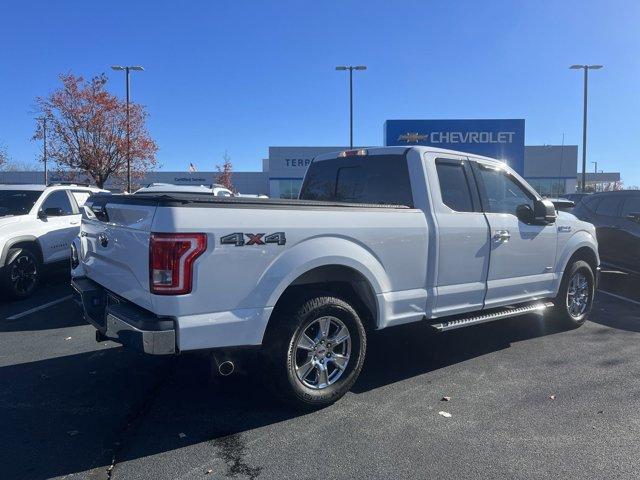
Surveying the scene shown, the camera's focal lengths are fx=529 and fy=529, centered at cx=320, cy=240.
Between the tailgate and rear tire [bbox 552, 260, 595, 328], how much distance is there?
495cm

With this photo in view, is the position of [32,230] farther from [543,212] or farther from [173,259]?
[543,212]

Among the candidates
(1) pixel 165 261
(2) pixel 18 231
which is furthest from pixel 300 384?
(2) pixel 18 231

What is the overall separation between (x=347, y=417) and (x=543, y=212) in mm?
3127

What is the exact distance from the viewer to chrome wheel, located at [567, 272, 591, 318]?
21.4 feet

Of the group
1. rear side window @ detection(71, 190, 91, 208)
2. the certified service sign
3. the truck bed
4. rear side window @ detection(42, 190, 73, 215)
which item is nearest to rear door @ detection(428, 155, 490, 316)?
the truck bed

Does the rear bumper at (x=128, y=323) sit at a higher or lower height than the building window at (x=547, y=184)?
lower

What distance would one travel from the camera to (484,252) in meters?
5.08

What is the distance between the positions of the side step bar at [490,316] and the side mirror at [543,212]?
92cm

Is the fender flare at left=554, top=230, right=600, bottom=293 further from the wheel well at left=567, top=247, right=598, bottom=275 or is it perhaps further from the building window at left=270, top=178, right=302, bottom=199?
the building window at left=270, top=178, right=302, bottom=199

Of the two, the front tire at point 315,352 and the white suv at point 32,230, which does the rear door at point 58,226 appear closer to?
the white suv at point 32,230

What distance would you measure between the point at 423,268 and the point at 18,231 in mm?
6321

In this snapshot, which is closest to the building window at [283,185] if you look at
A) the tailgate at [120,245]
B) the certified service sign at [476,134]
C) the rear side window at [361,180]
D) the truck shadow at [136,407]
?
the certified service sign at [476,134]

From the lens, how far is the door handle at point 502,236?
5.18 m

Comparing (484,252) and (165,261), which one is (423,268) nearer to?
(484,252)
